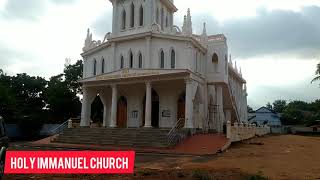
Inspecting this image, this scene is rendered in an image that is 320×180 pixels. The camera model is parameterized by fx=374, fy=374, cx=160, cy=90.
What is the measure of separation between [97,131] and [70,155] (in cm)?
1735

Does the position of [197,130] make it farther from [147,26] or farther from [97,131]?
[147,26]

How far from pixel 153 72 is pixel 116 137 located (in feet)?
18.0

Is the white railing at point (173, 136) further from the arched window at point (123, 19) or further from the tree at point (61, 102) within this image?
the tree at point (61, 102)

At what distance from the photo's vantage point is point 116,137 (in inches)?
1000

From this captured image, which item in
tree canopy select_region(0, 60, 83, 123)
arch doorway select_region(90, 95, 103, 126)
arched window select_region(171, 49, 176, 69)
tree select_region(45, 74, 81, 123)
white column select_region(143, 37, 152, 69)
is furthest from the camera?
arch doorway select_region(90, 95, 103, 126)

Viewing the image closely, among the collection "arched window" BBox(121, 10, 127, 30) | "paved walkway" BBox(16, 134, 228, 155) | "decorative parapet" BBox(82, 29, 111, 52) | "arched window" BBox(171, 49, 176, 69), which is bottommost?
"paved walkway" BBox(16, 134, 228, 155)

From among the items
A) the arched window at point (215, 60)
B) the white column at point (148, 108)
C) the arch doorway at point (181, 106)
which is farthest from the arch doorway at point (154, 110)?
the arched window at point (215, 60)

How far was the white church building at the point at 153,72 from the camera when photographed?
92.7 ft

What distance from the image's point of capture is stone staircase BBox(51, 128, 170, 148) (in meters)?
23.8

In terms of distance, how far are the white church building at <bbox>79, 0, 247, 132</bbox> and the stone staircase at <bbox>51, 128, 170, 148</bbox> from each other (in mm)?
1931

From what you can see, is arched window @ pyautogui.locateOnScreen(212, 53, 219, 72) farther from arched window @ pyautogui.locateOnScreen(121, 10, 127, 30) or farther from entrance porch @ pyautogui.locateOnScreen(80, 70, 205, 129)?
arched window @ pyautogui.locateOnScreen(121, 10, 127, 30)

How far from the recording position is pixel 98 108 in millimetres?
44312

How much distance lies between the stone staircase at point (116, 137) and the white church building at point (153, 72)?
193 centimetres

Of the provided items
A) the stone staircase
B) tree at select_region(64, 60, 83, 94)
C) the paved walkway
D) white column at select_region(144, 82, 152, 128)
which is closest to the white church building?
white column at select_region(144, 82, 152, 128)
